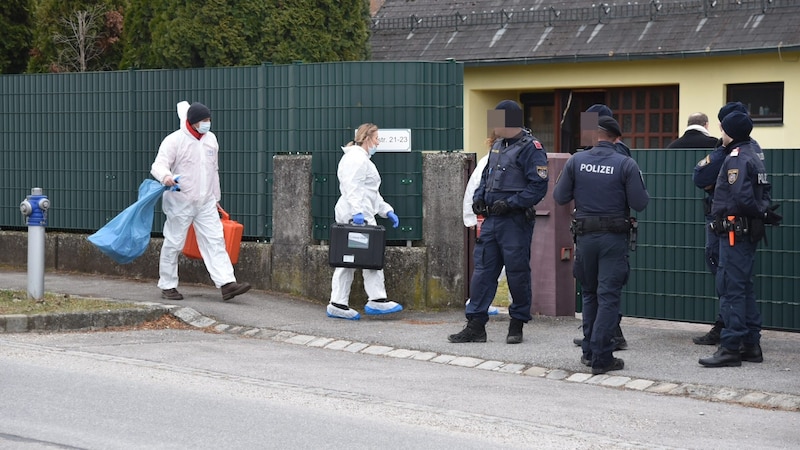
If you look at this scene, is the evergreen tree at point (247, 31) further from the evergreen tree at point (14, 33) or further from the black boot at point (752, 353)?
the black boot at point (752, 353)

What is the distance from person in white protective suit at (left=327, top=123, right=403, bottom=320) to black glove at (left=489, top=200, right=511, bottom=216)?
5.73 feet

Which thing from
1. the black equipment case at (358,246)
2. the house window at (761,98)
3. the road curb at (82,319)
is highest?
the house window at (761,98)

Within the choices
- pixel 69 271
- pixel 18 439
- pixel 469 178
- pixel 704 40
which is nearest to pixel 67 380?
pixel 18 439

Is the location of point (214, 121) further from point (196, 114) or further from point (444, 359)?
point (444, 359)

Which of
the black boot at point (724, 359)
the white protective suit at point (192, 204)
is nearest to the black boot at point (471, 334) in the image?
the black boot at point (724, 359)

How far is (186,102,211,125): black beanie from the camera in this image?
1284 centimetres

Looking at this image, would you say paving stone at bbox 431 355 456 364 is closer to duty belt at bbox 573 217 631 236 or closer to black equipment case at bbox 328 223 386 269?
duty belt at bbox 573 217 631 236

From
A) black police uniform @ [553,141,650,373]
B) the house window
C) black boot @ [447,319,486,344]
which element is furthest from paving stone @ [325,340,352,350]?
the house window

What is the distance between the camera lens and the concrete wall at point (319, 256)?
1274cm

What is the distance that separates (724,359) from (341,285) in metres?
3.79

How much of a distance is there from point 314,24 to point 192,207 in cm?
525

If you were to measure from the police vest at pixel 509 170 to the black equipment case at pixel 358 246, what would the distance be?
5.03 feet

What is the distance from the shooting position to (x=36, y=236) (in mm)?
11922

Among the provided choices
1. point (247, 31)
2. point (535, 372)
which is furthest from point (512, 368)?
point (247, 31)
